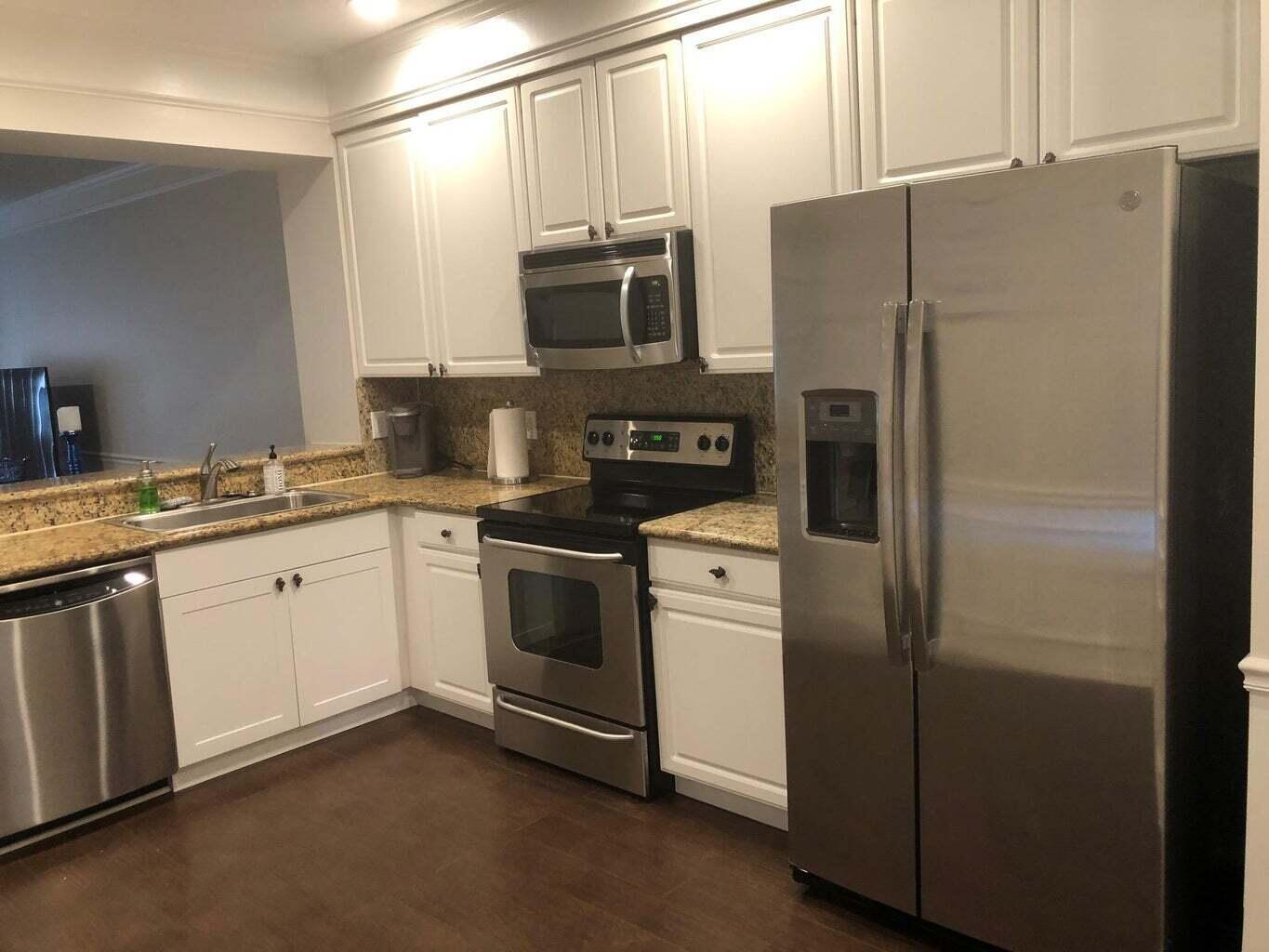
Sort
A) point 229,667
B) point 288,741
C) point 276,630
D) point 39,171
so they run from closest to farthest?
point 229,667
point 276,630
point 288,741
point 39,171

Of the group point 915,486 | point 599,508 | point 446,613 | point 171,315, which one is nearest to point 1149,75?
point 915,486

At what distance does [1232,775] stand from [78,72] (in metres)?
3.95

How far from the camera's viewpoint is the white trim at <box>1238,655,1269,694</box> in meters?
1.75

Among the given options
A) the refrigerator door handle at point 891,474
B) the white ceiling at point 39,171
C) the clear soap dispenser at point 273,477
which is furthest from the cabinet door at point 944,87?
the white ceiling at point 39,171

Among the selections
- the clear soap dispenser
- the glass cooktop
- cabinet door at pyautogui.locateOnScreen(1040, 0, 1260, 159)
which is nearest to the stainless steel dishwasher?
the clear soap dispenser

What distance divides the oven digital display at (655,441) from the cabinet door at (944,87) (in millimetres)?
1143

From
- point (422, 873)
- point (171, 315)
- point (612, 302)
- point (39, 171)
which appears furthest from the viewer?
point (39, 171)

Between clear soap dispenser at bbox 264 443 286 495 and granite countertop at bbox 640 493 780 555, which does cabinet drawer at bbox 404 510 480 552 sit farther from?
granite countertop at bbox 640 493 780 555

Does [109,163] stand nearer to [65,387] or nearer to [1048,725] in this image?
[65,387]

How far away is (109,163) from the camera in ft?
20.6

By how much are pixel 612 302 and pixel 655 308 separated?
186 mm

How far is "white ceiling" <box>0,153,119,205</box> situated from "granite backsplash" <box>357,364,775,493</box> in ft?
9.30

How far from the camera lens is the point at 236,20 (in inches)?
138

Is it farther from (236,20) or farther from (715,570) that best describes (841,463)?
(236,20)
